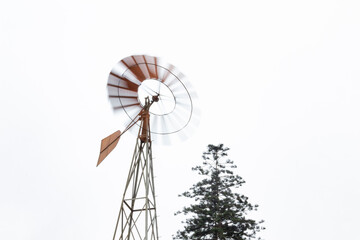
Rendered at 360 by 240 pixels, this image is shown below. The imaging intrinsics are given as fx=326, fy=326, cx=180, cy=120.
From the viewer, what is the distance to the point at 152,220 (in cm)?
730

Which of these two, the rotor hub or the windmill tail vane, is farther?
the rotor hub

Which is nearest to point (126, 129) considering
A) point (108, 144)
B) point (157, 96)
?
point (108, 144)

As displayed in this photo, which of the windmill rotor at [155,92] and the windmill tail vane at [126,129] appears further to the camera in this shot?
the windmill tail vane at [126,129]

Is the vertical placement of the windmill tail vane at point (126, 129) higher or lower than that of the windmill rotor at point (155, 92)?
lower

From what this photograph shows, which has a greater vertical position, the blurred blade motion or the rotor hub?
the rotor hub

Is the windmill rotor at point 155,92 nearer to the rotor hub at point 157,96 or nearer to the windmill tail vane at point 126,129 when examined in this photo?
the rotor hub at point 157,96

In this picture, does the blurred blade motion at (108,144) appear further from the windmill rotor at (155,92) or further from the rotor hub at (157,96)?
the rotor hub at (157,96)

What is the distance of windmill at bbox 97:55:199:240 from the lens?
7898mm

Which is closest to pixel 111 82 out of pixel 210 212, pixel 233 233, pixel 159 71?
pixel 159 71

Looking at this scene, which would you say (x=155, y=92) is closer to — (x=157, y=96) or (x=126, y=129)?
(x=157, y=96)

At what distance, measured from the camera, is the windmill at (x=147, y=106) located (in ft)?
25.9

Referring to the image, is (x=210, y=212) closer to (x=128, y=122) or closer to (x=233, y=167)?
(x=233, y=167)

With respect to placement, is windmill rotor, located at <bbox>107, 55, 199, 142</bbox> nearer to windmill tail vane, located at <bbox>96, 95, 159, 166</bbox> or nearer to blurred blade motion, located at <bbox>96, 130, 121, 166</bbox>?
windmill tail vane, located at <bbox>96, 95, 159, 166</bbox>

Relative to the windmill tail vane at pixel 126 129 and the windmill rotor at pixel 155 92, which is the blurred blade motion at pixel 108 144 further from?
the windmill rotor at pixel 155 92
